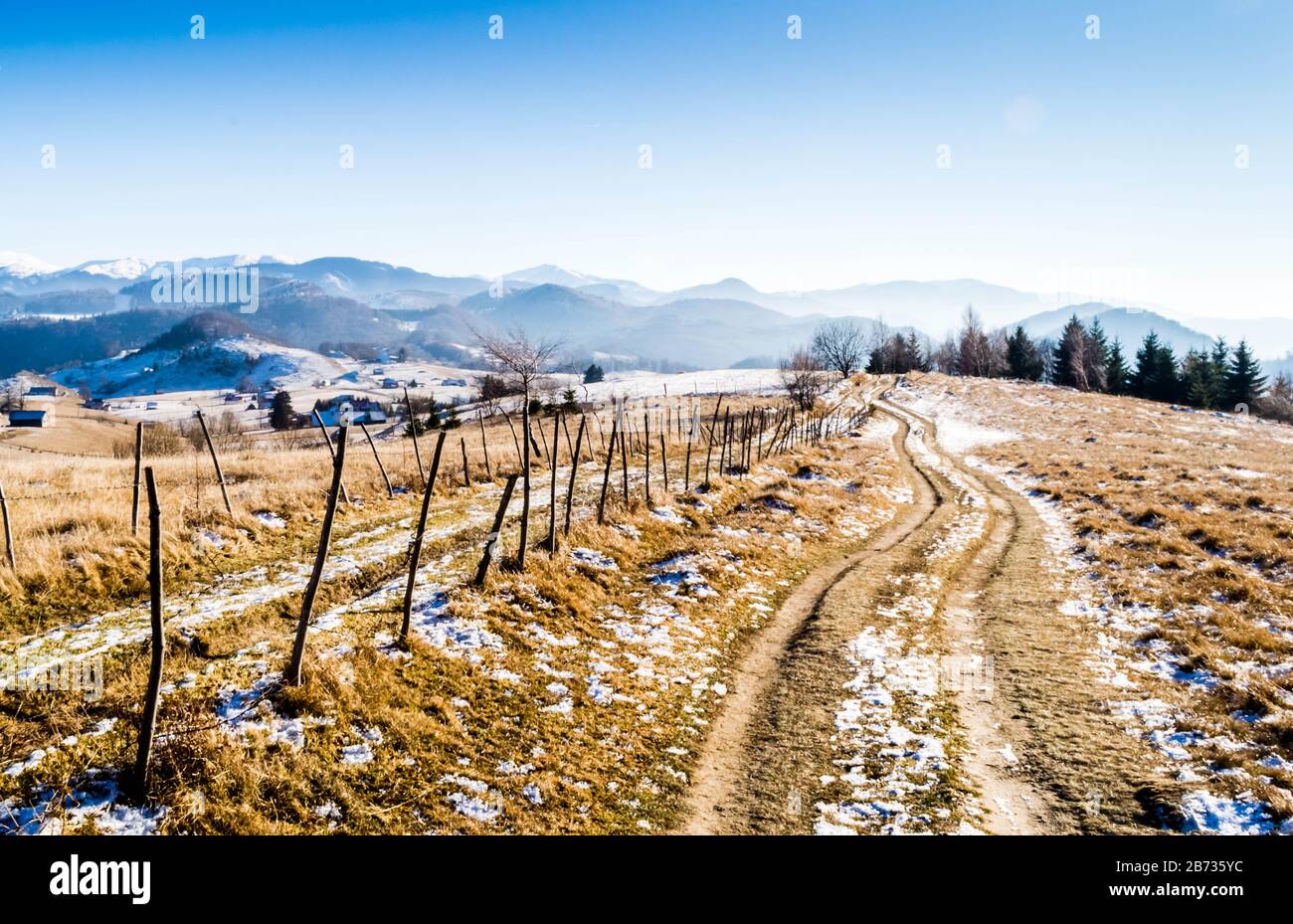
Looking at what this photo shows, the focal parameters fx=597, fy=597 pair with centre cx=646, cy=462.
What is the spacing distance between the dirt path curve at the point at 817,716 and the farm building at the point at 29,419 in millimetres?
132075

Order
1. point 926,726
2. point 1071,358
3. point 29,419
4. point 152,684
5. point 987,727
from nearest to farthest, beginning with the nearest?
point 152,684 → point 926,726 → point 987,727 → point 29,419 → point 1071,358

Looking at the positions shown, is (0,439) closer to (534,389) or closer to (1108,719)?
(534,389)

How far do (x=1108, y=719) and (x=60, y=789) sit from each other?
15850 millimetres

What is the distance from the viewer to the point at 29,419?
9838 cm

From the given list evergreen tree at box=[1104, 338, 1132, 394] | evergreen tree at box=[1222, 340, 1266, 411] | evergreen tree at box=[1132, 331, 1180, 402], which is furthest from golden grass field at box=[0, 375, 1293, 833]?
evergreen tree at box=[1104, 338, 1132, 394]

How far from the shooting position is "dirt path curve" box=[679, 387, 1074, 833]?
870 cm

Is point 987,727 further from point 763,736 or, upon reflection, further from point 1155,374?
point 1155,374

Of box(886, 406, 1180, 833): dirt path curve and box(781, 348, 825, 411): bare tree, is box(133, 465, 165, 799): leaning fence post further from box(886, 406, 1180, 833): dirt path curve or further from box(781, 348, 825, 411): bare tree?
box(781, 348, 825, 411): bare tree

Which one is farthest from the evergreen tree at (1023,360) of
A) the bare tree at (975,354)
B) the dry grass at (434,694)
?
the dry grass at (434,694)

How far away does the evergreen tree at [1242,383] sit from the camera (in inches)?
3452

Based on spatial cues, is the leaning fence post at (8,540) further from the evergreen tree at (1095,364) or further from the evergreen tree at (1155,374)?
the evergreen tree at (1095,364)

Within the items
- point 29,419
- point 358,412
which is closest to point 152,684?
point 29,419

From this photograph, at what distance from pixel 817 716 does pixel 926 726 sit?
1941 mm

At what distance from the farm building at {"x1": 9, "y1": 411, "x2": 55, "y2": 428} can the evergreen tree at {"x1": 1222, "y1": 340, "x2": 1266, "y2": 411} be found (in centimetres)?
18602
